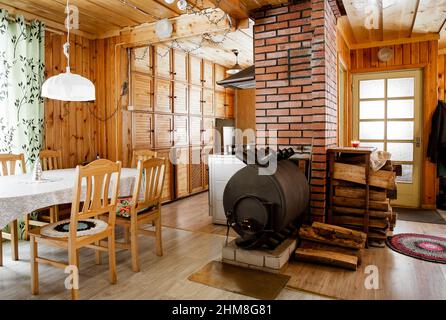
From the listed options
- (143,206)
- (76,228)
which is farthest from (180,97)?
(76,228)

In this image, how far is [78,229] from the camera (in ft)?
7.55

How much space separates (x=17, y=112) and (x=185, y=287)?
8.38 ft

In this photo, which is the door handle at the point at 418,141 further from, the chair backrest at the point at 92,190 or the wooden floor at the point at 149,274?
the chair backrest at the point at 92,190

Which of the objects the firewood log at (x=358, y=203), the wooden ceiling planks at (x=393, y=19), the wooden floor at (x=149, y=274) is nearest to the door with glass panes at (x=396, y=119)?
the wooden ceiling planks at (x=393, y=19)

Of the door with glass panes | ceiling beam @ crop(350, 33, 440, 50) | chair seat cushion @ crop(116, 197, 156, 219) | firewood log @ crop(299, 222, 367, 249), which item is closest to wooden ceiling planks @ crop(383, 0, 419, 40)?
ceiling beam @ crop(350, 33, 440, 50)

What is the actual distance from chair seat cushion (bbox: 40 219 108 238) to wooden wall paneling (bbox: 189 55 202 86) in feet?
12.2

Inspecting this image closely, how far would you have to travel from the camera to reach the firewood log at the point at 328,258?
8.45ft

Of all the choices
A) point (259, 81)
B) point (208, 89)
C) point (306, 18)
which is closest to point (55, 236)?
point (259, 81)

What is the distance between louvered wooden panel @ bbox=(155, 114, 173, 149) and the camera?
496 centimetres

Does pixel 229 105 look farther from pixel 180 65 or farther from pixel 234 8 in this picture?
pixel 234 8

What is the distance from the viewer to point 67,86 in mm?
2643

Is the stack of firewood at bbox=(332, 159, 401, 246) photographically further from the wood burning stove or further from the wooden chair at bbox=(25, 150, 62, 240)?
the wooden chair at bbox=(25, 150, 62, 240)

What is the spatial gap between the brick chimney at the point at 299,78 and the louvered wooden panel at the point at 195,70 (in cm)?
A: 235
